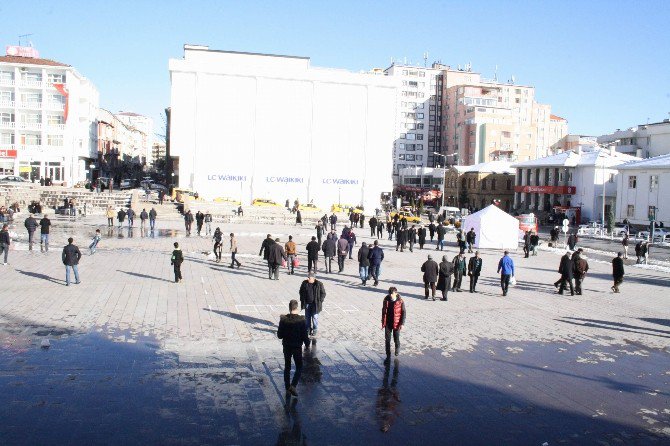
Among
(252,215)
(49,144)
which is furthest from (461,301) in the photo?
(49,144)

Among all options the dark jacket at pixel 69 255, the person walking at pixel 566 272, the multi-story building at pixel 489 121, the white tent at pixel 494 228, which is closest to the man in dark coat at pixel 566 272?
the person walking at pixel 566 272

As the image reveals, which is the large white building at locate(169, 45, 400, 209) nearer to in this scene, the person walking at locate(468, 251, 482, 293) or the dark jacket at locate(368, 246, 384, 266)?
the dark jacket at locate(368, 246, 384, 266)

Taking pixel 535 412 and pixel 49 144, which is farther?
pixel 49 144

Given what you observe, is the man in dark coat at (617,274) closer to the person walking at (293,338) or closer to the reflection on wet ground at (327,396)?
the reflection on wet ground at (327,396)

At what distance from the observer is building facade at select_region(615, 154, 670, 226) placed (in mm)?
49250

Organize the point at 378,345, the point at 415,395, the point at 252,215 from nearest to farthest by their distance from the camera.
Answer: the point at 415,395 < the point at 378,345 < the point at 252,215

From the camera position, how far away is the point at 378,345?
11586 mm

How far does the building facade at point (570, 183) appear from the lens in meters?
59.1

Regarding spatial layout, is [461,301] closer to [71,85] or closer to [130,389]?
[130,389]

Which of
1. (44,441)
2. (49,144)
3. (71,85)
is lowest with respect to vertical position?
(44,441)

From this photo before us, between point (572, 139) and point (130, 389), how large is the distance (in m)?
108

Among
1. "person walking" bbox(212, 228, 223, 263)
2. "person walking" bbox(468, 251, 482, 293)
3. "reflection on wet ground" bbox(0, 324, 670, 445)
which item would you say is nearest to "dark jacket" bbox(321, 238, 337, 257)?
"person walking" bbox(212, 228, 223, 263)

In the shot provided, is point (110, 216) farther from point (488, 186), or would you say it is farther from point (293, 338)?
point (488, 186)

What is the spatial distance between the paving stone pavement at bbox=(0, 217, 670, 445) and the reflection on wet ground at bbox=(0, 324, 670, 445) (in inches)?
1.3
